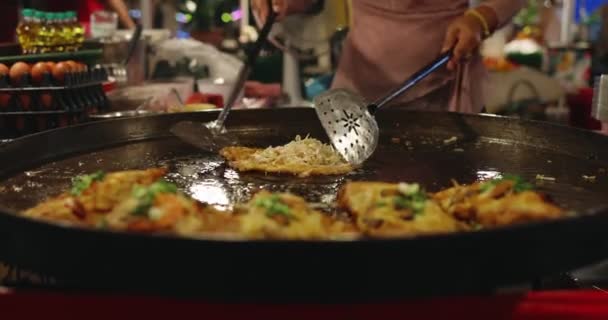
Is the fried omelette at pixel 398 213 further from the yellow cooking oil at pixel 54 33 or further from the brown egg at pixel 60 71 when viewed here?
the yellow cooking oil at pixel 54 33

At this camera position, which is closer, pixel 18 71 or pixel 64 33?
pixel 18 71

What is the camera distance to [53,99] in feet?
9.46

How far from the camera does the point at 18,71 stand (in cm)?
286

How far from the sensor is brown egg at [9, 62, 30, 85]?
2830 millimetres

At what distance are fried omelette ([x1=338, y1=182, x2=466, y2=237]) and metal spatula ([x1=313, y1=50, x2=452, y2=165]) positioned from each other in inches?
27.8

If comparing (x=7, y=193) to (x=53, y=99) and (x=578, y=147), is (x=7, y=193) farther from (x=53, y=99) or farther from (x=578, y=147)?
(x=578, y=147)

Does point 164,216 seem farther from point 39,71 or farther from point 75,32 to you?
point 75,32

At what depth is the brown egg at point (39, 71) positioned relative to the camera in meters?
2.88

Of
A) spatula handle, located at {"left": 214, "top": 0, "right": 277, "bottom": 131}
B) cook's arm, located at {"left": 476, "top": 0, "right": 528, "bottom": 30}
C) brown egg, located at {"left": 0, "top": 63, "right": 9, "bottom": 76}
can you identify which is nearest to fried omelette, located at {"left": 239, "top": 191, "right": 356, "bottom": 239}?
spatula handle, located at {"left": 214, "top": 0, "right": 277, "bottom": 131}

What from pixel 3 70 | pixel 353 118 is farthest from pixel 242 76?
pixel 3 70

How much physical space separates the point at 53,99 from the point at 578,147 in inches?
84.0

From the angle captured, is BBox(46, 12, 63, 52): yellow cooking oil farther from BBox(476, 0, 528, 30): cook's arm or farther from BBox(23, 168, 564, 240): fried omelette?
BBox(476, 0, 528, 30): cook's arm

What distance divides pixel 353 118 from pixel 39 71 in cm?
137

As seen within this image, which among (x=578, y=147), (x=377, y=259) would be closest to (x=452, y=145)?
(x=578, y=147)
